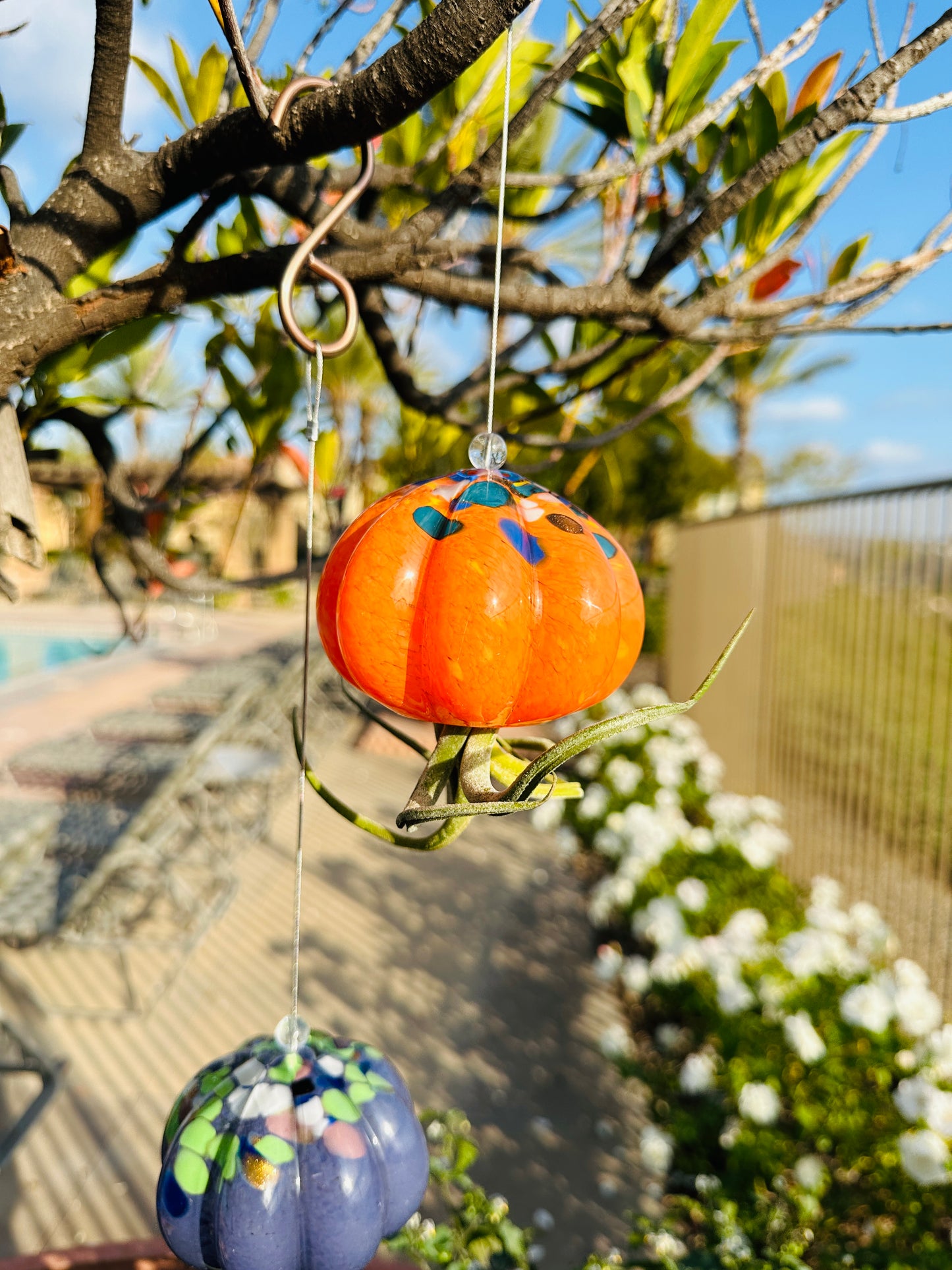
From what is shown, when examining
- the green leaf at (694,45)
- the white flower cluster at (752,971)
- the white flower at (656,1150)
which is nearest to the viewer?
the green leaf at (694,45)

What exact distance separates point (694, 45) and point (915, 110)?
0.31 metres

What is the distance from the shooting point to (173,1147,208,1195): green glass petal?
0.80 meters

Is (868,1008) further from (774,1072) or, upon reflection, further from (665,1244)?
(665,1244)

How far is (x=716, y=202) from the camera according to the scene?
36.0 inches

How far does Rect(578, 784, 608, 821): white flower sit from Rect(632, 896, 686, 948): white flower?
88cm

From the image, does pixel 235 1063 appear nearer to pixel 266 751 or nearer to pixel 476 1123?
pixel 476 1123

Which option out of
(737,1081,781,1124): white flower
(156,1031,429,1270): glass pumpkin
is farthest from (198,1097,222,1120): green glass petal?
(737,1081,781,1124): white flower

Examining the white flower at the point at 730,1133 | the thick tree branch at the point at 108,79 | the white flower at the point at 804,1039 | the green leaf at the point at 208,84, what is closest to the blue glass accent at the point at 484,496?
the thick tree branch at the point at 108,79

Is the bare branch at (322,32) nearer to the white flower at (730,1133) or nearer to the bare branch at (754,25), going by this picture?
the bare branch at (754,25)

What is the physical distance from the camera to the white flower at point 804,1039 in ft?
6.68

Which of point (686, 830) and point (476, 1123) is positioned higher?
point (686, 830)

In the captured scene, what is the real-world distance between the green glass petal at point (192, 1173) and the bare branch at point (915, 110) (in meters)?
1.32

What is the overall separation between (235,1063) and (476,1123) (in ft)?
7.26

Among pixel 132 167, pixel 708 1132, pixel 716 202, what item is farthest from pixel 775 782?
pixel 132 167
